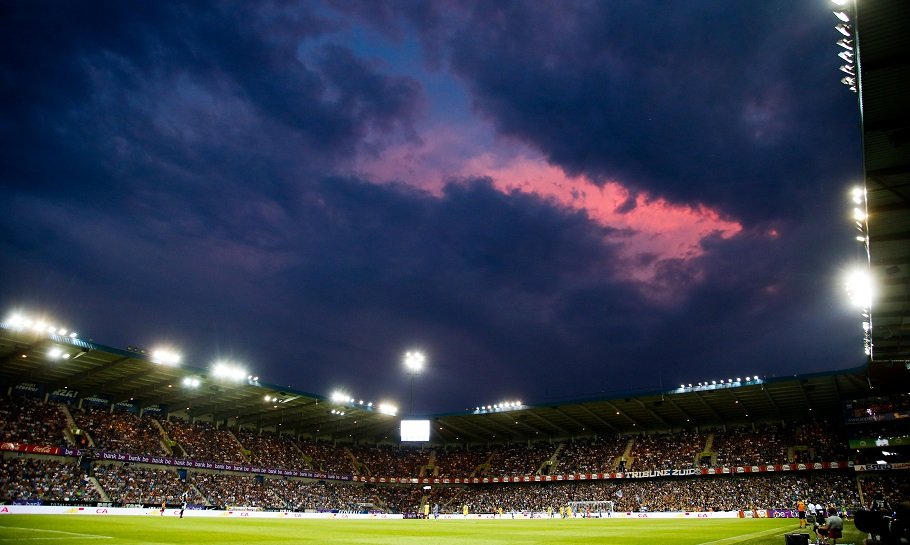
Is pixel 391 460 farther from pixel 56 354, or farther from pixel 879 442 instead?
pixel 879 442

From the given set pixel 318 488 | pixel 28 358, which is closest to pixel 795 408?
pixel 318 488

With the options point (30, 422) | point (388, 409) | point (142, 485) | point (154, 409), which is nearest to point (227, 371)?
point (142, 485)

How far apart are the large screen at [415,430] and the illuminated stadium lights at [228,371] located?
26.6 metres

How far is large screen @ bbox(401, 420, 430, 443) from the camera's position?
236ft

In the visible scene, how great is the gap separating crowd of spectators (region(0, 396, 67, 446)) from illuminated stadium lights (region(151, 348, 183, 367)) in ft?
38.6

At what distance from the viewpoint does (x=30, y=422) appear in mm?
47469

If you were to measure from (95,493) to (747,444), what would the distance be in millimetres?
65602

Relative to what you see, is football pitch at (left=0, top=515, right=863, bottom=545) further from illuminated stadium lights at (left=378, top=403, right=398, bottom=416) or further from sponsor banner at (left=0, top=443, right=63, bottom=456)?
illuminated stadium lights at (left=378, top=403, right=398, bottom=416)

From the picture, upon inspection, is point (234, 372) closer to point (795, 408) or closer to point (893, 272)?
point (893, 272)

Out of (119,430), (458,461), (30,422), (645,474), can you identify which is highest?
(30,422)

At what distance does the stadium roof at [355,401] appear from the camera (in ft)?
154

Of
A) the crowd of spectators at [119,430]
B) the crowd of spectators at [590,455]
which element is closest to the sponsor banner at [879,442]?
the crowd of spectators at [590,455]

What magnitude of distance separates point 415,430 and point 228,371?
2920 centimetres

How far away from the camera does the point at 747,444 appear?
5988 centimetres
